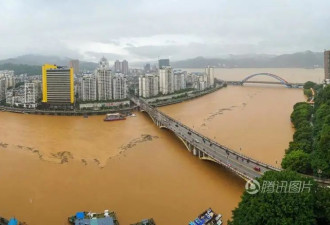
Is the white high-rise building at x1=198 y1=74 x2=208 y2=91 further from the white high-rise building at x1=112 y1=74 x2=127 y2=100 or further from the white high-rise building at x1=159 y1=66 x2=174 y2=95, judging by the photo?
the white high-rise building at x1=112 y1=74 x2=127 y2=100

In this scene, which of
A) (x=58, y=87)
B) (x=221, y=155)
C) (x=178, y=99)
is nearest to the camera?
(x=221, y=155)

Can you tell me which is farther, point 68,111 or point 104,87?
point 104,87

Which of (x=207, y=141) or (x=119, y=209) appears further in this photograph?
(x=207, y=141)

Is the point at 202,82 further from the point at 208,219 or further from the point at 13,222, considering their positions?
the point at 13,222

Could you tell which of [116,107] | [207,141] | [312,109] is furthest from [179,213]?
[116,107]

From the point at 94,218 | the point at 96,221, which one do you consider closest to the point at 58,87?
the point at 94,218

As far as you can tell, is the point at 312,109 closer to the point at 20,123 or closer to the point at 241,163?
the point at 241,163

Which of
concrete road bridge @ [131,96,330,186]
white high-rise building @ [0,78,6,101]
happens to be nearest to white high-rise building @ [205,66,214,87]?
white high-rise building @ [0,78,6,101]
